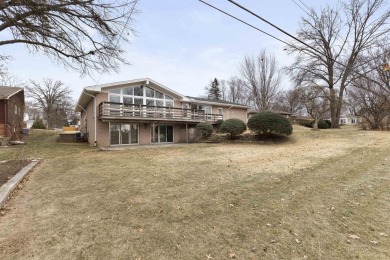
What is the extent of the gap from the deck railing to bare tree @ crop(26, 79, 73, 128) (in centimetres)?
3744

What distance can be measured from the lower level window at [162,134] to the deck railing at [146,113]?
4.65ft

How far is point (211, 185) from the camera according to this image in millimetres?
6180

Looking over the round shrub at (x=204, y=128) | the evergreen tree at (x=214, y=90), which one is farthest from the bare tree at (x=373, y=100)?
the evergreen tree at (x=214, y=90)

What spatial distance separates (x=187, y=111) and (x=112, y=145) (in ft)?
24.2

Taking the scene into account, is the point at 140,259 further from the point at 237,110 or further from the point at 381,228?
the point at 237,110

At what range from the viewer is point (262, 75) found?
115ft

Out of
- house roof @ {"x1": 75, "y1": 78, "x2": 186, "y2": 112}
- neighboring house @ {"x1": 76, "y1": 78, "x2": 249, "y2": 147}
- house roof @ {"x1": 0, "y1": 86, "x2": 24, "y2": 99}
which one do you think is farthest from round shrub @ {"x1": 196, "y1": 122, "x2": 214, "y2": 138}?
house roof @ {"x1": 0, "y1": 86, "x2": 24, "y2": 99}

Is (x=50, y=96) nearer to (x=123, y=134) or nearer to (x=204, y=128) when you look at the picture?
(x=123, y=134)

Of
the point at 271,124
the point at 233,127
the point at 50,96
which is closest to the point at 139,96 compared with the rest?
the point at 233,127

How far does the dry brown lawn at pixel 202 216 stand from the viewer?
10.4 feet

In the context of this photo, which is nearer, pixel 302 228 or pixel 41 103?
pixel 302 228

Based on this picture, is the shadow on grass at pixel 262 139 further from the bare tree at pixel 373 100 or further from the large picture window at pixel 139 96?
the bare tree at pixel 373 100

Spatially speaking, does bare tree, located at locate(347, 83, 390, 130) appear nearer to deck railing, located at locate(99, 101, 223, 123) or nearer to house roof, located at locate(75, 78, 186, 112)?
deck railing, located at locate(99, 101, 223, 123)

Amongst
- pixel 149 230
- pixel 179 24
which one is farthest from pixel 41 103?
pixel 149 230
